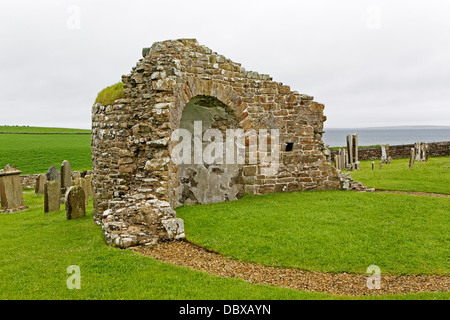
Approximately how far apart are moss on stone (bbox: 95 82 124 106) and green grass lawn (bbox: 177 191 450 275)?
3716mm

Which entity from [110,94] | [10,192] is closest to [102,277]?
[110,94]

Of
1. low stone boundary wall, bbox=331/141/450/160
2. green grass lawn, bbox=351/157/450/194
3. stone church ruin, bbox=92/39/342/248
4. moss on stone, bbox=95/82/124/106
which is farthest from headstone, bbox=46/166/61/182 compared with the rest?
low stone boundary wall, bbox=331/141/450/160

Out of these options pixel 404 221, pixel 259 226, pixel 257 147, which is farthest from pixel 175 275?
pixel 257 147

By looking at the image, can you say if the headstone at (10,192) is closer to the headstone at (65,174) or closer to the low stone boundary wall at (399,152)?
the headstone at (65,174)

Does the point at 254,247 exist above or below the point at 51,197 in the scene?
below

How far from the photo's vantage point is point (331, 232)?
7.15 metres

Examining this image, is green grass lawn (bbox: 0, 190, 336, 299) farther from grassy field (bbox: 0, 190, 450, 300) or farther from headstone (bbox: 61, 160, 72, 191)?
headstone (bbox: 61, 160, 72, 191)

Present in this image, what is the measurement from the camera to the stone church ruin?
26.0 feet

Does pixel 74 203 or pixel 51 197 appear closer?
pixel 74 203

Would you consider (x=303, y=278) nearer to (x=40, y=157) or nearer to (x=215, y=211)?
(x=215, y=211)

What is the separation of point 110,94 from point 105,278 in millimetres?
6218

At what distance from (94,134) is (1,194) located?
622 centimetres

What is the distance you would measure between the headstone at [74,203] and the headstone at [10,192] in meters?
4.29

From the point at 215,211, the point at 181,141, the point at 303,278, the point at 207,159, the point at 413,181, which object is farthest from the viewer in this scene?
the point at 413,181
